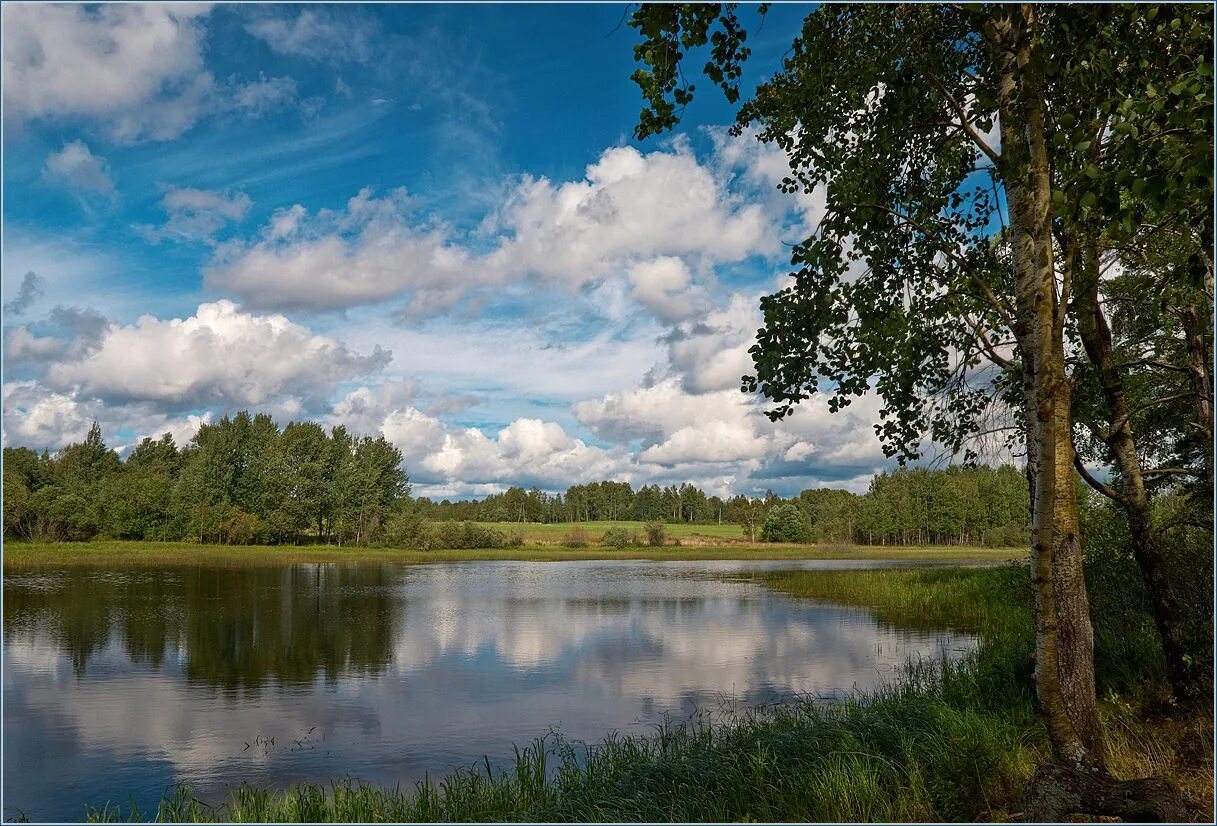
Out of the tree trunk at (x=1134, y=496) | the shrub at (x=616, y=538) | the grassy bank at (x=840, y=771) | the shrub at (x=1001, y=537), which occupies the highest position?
the tree trunk at (x=1134, y=496)

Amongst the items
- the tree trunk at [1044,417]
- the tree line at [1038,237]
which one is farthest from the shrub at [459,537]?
the tree trunk at [1044,417]

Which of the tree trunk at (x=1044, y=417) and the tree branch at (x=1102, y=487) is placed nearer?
the tree trunk at (x=1044, y=417)

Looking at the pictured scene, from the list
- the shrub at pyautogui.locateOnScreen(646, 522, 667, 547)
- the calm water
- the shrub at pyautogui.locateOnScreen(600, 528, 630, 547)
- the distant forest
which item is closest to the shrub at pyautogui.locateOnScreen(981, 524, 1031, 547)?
the distant forest

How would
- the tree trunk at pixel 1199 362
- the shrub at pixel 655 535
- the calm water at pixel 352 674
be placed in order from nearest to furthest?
the tree trunk at pixel 1199 362, the calm water at pixel 352 674, the shrub at pixel 655 535

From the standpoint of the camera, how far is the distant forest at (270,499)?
81688mm

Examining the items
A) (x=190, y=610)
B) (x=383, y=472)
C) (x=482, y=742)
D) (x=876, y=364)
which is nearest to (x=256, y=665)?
(x=482, y=742)

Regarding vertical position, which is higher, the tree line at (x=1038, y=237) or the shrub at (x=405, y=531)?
the tree line at (x=1038, y=237)

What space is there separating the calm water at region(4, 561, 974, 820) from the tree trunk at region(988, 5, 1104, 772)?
32.2 ft

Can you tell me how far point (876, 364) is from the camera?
36.0 ft

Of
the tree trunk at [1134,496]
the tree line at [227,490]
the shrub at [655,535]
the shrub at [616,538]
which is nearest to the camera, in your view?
the tree trunk at [1134,496]

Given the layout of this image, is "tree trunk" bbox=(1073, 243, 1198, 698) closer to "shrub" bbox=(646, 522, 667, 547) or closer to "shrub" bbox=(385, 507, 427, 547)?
"shrub" bbox=(385, 507, 427, 547)

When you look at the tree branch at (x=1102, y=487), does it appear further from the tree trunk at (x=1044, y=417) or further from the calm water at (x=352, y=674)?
the calm water at (x=352, y=674)

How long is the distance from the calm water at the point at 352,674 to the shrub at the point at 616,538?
6724 centimetres

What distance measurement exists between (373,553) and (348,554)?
9.82ft
